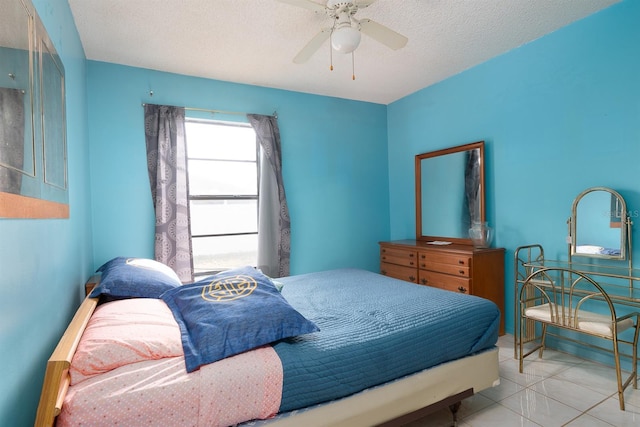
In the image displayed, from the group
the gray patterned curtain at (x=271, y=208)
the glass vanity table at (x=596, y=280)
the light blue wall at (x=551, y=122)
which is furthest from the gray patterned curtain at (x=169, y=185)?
the glass vanity table at (x=596, y=280)

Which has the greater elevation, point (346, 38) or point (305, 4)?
point (305, 4)

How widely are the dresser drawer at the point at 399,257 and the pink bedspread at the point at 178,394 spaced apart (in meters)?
2.46

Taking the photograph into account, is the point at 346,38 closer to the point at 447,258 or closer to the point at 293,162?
the point at 293,162

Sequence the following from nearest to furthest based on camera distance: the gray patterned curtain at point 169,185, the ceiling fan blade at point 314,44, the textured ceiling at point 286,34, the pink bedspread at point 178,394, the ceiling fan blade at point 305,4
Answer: the pink bedspread at point 178,394, the ceiling fan blade at point 305,4, the ceiling fan blade at point 314,44, the textured ceiling at point 286,34, the gray patterned curtain at point 169,185

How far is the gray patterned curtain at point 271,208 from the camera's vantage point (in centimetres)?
359

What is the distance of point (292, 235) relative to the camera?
3.81 m

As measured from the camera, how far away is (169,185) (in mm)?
3160

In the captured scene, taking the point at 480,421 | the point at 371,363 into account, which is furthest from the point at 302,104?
the point at 480,421

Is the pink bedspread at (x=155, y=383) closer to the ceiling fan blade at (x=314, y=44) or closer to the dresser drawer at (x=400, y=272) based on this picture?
the ceiling fan blade at (x=314, y=44)

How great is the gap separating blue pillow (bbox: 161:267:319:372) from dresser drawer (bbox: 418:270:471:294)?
1.95m

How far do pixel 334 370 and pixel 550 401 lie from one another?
5.14ft

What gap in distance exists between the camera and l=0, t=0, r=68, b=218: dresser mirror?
36.5 inches

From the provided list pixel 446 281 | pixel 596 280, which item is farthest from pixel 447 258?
pixel 596 280

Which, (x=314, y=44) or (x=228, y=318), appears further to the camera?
(x=314, y=44)
